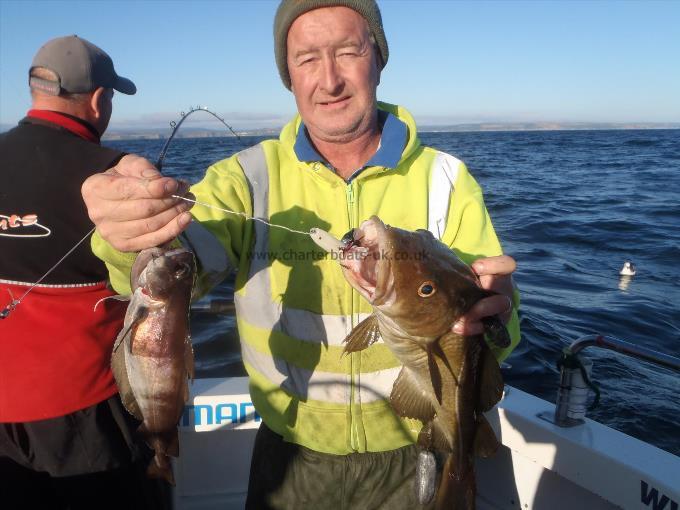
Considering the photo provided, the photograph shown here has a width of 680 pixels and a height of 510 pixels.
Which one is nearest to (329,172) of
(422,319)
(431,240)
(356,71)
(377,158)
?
(377,158)

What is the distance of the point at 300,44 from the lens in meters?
2.81

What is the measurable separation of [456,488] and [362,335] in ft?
2.95

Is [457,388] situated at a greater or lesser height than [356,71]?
lesser

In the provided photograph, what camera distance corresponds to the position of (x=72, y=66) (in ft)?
11.3

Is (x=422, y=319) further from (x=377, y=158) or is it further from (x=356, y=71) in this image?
(x=356, y=71)

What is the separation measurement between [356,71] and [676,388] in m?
5.92

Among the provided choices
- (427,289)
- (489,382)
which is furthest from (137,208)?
(489,382)

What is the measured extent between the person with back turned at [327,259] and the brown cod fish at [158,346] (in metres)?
0.48

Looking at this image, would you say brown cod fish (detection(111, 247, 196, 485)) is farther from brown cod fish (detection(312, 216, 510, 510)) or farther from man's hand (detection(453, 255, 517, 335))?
man's hand (detection(453, 255, 517, 335))

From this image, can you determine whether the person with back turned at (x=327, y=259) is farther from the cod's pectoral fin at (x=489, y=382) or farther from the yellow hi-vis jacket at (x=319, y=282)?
the cod's pectoral fin at (x=489, y=382)

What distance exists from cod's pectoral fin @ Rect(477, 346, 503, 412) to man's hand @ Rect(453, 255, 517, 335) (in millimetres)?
202

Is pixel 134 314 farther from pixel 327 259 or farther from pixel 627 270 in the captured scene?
pixel 627 270

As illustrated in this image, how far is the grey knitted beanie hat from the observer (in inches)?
108

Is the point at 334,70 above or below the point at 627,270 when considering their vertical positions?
above
